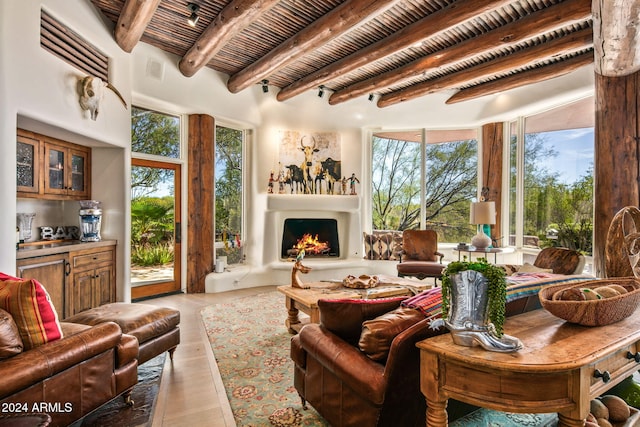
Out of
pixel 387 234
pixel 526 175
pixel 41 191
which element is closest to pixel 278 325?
pixel 41 191

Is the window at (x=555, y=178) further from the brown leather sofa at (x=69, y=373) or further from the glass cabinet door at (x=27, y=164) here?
the glass cabinet door at (x=27, y=164)

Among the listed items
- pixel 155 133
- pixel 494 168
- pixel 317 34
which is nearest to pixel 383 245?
pixel 494 168

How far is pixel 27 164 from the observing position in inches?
129

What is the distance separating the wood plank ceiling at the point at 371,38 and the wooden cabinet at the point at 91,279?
2.48 metres

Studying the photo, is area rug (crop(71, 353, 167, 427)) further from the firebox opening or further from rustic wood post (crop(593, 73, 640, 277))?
the firebox opening

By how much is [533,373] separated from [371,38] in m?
4.08

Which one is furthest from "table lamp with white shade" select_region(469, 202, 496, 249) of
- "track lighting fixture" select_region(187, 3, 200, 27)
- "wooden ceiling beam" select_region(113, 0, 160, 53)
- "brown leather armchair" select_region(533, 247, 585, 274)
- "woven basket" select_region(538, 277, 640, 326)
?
"wooden ceiling beam" select_region(113, 0, 160, 53)

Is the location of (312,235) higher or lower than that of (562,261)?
higher

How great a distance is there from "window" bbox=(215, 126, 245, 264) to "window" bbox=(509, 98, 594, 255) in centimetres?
471

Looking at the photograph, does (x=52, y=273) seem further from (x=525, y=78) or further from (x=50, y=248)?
(x=525, y=78)

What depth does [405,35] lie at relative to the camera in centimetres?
382

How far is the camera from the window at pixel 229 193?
5797 millimetres

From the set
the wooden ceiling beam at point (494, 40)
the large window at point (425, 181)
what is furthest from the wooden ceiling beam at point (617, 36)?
the large window at point (425, 181)

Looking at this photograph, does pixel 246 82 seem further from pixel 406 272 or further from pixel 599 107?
pixel 599 107
